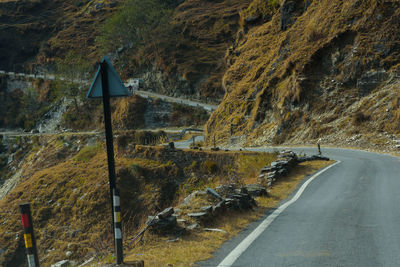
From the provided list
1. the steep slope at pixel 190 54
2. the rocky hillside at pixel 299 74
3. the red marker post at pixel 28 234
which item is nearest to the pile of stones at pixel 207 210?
the red marker post at pixel 28 234

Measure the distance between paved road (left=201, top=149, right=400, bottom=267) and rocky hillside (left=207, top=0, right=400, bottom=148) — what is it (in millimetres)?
17281

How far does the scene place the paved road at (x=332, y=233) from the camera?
4.84 m

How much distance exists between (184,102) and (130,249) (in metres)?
48.4

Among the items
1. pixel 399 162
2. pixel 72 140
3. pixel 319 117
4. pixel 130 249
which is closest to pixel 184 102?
pixel 72 140

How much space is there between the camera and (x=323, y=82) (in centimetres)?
3266

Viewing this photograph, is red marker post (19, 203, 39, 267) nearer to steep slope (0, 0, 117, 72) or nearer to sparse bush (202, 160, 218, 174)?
sparse bush (202, 160, 218, 174)

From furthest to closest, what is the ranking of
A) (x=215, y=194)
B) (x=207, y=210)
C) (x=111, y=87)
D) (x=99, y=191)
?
1. (x=99, y=191)
2. (x=215, y=194)
3. (x=207, y=210)
4. (x=111, y=87)

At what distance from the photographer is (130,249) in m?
6.39

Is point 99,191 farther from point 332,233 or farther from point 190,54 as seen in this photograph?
point 190,54

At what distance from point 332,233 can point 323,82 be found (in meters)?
28.9

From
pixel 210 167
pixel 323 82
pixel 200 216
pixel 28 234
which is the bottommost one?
pixel 210 167

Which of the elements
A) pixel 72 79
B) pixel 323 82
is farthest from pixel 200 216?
pixel 72 79

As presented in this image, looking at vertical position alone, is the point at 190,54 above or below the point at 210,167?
above

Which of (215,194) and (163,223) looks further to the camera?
(215,194)
